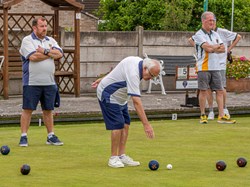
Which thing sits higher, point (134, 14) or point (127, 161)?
point (134, 14)

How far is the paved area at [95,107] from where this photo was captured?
16016 millimetres

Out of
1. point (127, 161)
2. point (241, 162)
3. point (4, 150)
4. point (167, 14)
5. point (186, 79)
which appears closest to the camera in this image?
point (241, 162)

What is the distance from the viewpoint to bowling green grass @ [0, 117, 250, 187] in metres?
8.84

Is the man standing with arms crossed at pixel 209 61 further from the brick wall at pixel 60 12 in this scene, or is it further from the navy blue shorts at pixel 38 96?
the brick wall at pixel 60 12

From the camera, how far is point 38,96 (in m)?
11.9

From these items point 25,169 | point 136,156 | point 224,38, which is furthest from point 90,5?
point 25,169

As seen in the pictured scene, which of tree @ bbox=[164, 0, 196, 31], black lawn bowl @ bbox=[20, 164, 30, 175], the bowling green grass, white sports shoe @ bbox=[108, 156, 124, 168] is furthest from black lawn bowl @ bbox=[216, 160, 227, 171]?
tree @ bbox=[164, 0, 196, 31]

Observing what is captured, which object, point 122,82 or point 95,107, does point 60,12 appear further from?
point 122,82

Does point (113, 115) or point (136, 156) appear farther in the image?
point (136, 156)

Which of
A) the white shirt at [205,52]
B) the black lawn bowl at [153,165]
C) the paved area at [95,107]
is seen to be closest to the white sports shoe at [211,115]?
the white shirt at [205,52]

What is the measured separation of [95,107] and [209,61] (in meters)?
3.37

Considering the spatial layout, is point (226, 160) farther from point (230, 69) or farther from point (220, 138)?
point (230, 69)

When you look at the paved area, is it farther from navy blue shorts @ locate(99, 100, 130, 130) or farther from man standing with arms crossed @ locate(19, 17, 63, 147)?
navy blue shorts @ locate(99, 100, 130, 130)

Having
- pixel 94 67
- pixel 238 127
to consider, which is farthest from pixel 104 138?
pixel 94 67
